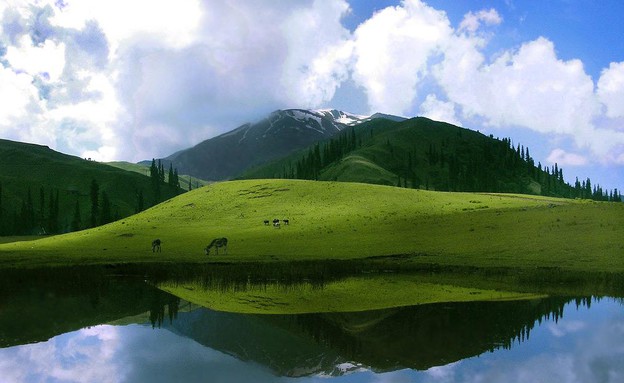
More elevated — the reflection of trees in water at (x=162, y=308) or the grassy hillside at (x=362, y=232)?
the grassy hillside at (x=362, y=232)

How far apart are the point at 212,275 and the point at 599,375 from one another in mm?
35671

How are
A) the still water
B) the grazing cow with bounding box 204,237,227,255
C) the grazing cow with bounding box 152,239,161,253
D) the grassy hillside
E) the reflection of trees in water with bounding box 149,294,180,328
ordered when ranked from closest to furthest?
the still water
the reflection of trees in water with bounding box 149,294,180,328
the grassy hillside
the grazing cow with bounding box 204,237,227,255
the grazing cow with bounding box 152,239,161,253

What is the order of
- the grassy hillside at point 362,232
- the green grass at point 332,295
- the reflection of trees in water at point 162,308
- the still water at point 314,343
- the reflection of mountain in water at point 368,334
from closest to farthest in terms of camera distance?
the still water at point 314,343, the reflection of mountain in water at point 368,334, the reflection of trees in water at point 162,308, the green grass at point 332,295, the grassy hillside at point 362,232

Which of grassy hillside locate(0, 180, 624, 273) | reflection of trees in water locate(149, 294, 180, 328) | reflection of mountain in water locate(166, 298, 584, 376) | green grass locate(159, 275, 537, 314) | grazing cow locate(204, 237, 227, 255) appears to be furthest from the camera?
grazing cow locate(204, 237, 227, 255)

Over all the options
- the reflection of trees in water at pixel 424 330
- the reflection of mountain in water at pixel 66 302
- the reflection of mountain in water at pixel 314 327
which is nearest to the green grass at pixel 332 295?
the reflection of mountain in water at pixel 314 327

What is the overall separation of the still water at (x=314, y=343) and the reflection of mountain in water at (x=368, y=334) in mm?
54

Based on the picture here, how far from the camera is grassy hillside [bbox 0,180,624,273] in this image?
188 ft

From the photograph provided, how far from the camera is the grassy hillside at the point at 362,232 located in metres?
57.4

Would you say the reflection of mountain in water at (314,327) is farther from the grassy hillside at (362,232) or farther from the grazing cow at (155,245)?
the grazing cow at (155,245)

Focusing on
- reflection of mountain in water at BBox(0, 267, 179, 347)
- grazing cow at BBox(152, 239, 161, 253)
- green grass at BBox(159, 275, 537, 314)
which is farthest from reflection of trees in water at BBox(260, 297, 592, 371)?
grazing cow at BBox(152, 239, 161, 253)

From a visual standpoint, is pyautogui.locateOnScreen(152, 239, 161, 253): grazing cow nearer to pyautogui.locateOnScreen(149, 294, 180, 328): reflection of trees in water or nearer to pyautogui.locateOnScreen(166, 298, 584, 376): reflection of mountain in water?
pyautogui.locateOnScreen(149, 294, 180, 328): reflection of trees in water

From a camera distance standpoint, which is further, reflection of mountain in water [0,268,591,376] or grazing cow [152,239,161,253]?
grazing cow [152,239,161,253]

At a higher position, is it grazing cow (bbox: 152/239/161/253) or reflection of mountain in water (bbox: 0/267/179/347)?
grazing cow (bbox: 152/239/161/253)

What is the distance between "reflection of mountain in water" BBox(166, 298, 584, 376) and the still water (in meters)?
0.05
